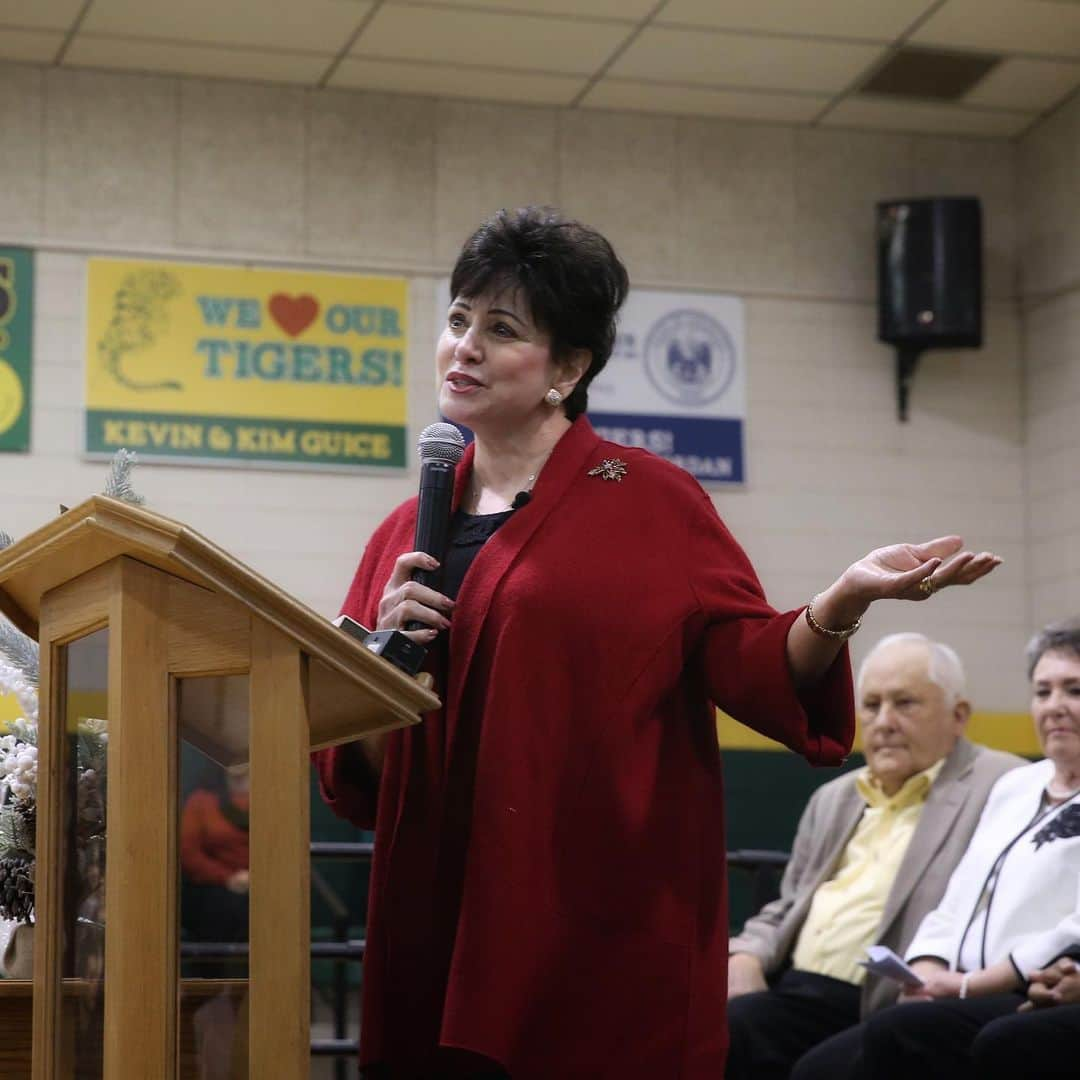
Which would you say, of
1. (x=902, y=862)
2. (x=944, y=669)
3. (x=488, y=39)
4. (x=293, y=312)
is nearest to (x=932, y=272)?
(x=488, y=39)

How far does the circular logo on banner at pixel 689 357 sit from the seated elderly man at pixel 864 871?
285 centimetres

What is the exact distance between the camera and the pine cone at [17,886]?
261cm

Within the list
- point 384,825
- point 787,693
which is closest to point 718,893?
point 787,693

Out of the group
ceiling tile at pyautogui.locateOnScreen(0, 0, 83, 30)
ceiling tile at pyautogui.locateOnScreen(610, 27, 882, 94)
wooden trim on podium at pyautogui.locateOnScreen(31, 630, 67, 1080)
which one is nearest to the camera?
wooden trim on podium at pyautogui.locateOnScreen(31, 630, 67, 1080)

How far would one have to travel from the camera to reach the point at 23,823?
8.57 ft

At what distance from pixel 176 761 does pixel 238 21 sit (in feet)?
18.1

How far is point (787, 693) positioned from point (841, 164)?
20.2ft

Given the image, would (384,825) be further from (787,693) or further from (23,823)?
(23,823)

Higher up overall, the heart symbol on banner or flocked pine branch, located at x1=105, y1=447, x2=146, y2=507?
the heart symbol on banner

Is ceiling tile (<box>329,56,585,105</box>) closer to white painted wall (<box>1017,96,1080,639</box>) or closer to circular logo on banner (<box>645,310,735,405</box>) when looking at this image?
circular logo on banner (<box>645,310,735,405</box>)

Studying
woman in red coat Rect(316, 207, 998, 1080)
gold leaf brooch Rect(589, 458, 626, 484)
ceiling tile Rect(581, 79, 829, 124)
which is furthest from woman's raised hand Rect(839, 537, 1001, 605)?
ceiling tile Rect(581, 79, 829, 124)

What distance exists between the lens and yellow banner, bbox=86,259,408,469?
6973 millimetres

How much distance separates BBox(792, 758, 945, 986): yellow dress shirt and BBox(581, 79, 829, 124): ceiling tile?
3.69 m

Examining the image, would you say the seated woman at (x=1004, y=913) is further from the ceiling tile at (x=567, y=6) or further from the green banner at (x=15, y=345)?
the green banner at (x=15, y=345)
